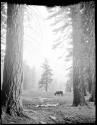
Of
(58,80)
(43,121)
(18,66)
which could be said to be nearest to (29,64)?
(18,66)

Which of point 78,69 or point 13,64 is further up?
point 13,64

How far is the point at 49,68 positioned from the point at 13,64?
1.05 m

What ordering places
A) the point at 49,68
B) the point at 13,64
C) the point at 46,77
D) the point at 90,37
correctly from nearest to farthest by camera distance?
1. the point at 13,64
2. the point at 90,37
3. the point at 49,68
4. the point at 46,77

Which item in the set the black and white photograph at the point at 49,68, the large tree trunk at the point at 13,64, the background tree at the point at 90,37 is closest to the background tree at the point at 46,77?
the black and white photograph at the point at 49,68

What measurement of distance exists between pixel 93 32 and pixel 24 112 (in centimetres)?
275

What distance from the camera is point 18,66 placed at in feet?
10.8

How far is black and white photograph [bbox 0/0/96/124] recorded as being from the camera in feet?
10.3

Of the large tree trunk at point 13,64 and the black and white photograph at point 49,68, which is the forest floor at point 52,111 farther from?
the large tree trunk at point 13,64

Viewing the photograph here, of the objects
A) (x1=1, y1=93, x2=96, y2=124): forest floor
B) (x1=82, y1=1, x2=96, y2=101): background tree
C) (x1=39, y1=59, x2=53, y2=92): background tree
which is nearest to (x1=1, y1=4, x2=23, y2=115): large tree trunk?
(x1=1, y1=93, x2=96, y2=124): forest floor

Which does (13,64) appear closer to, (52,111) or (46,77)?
(46,77)

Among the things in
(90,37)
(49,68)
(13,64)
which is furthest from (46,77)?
(90,37)

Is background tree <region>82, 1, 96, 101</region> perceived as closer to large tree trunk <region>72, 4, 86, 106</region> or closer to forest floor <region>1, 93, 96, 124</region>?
large tree trunk <region>72, 4, 86, 106</region>

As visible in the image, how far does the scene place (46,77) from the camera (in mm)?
3895

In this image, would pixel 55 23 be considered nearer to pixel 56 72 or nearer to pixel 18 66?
pixel 56 72
